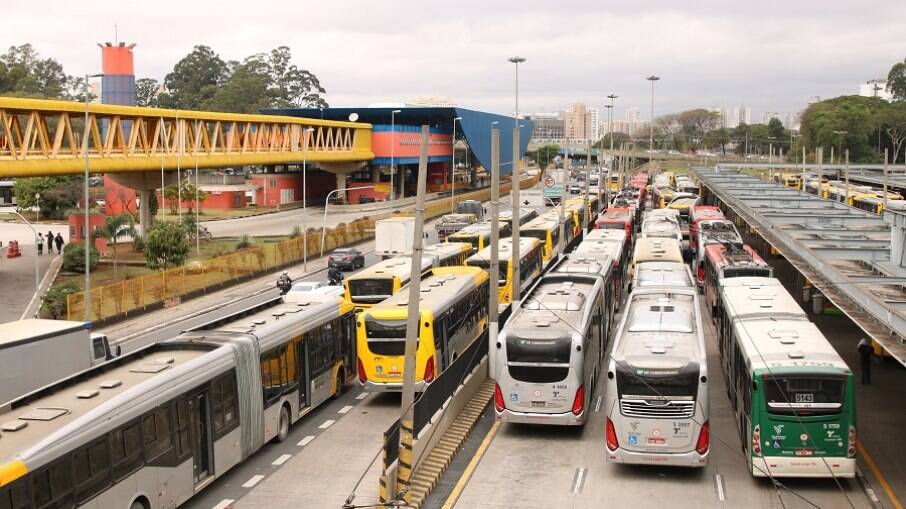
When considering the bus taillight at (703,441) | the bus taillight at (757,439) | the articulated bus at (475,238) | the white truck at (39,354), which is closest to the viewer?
the bus taillight at (757,439)

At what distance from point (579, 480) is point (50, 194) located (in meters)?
67.7

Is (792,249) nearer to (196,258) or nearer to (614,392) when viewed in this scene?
(614,392)

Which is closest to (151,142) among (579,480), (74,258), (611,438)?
(74,258)

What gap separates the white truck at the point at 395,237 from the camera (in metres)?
46.6

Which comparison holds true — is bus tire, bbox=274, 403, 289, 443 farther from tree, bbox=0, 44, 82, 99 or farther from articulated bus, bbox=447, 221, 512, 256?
tree, bbox=0, 44, 82, 99

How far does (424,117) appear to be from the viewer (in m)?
99.1

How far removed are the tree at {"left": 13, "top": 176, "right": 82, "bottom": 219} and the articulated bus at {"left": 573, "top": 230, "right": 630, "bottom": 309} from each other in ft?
161

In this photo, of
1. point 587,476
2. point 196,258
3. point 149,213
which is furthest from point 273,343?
point 149,213

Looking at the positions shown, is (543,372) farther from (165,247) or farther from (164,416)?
(165,247)

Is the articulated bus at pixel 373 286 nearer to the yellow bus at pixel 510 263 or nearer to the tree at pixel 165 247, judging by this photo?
the yellow bus at pixel 510 263

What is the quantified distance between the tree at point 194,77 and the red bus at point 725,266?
392 feet

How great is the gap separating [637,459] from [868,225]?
25.3m

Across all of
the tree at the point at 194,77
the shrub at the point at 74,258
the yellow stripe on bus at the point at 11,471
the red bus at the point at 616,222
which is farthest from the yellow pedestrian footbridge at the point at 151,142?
the tree at the point at 194,77

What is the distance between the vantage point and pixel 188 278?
44.0 metres
